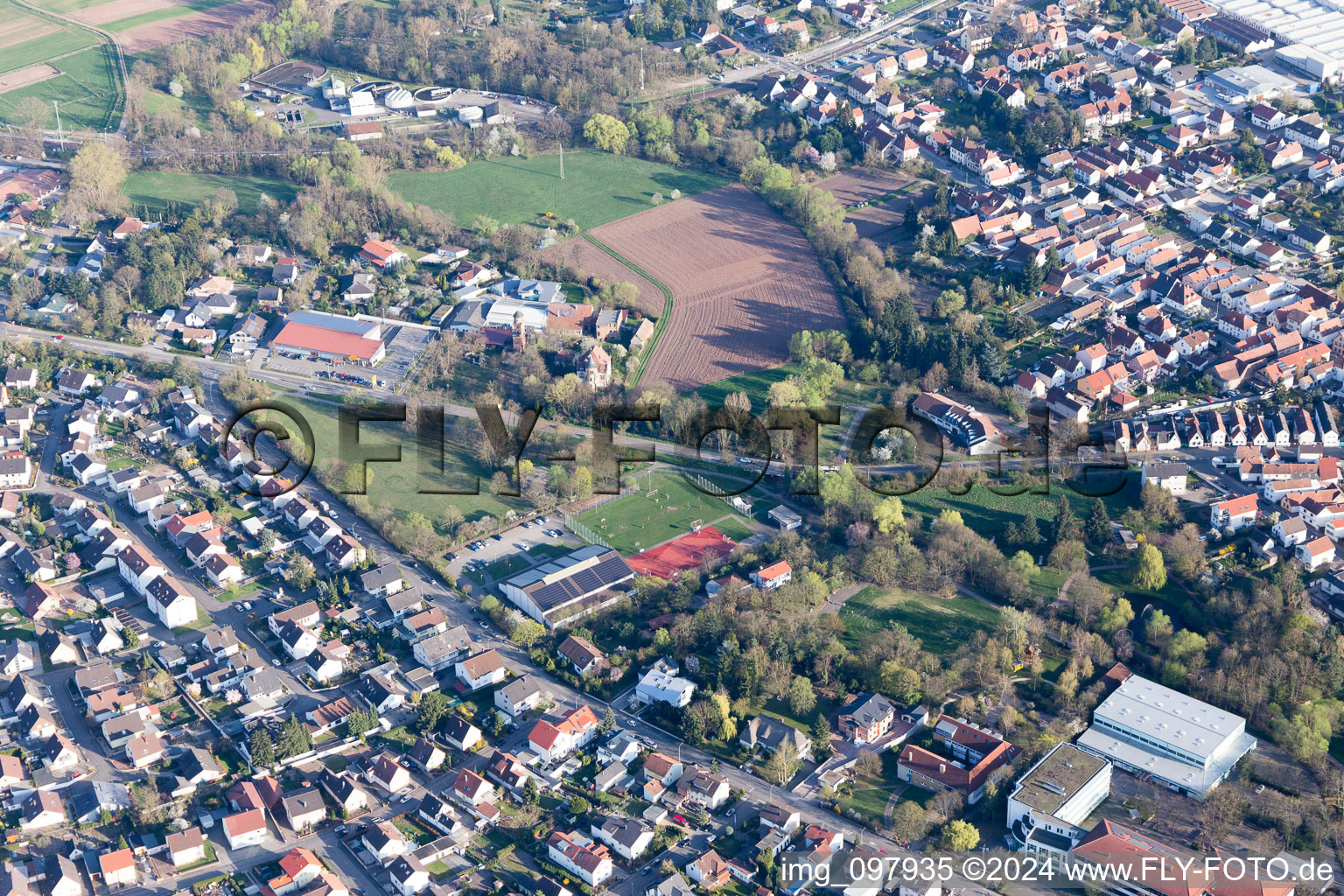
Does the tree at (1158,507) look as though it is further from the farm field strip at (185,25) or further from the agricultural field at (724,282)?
the farm field strip at (185,25)

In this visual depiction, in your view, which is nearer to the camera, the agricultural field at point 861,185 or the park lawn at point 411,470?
the park lawn at point 411,470

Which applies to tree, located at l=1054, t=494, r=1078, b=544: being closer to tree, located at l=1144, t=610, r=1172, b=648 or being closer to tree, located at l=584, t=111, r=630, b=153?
tree, located at l=1144, t=610, r=1172, b=648

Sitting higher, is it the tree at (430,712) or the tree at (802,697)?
the tree at (802,697)

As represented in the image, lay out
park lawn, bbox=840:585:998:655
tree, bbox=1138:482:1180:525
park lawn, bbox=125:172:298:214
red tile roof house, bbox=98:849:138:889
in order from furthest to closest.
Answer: park lawn, bbox=125:172:298:214 → tree, bbox=1138:482:1180:525 → park lawn, bbox=840:585:998:655 → red tile roof house, bbox=98:849:138:889

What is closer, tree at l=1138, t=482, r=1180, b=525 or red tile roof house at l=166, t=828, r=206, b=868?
red tile roof house at l=166, t=828, r=206, b=868

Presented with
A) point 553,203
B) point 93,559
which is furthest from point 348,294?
point 93,559

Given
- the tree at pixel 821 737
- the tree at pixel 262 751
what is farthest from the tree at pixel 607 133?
the tree at pixel 262 751

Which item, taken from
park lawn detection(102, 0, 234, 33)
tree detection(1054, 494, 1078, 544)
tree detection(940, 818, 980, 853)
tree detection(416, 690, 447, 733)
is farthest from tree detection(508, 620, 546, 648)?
park lawn detection(102, 0, 234, 33)
